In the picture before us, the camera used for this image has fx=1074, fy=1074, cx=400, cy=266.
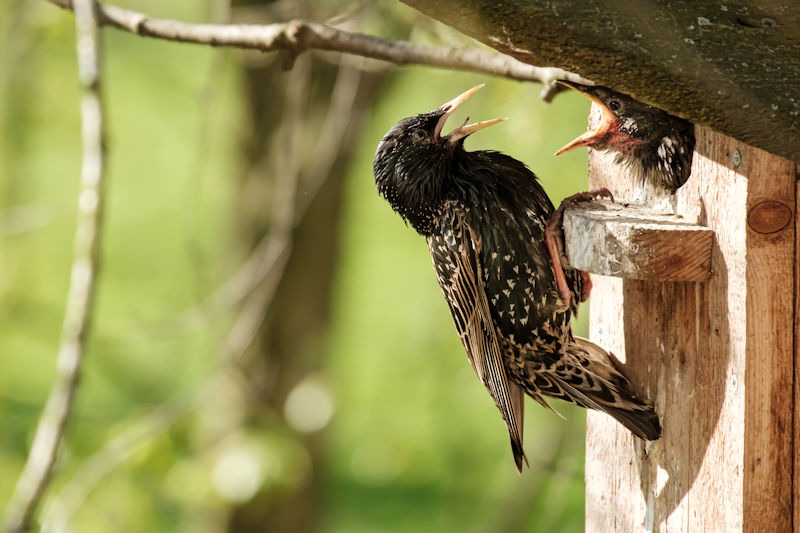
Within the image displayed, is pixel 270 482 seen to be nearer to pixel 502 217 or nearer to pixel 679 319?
pixel 502 217

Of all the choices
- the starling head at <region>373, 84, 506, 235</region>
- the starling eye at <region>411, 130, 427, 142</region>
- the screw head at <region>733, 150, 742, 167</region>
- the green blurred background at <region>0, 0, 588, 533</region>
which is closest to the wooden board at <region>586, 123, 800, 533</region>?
the screw head at <region>733, 150, 742, 167</region>

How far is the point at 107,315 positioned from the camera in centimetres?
1234

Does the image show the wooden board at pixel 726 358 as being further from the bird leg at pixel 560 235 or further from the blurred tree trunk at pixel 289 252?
the blurred tree trunk at pixel 289 252

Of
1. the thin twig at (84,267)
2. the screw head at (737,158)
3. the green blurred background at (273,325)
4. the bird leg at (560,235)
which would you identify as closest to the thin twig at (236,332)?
the green blurred background at (273,325)

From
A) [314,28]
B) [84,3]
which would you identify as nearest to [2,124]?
[84,3]

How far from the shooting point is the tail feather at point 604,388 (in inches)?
92.9

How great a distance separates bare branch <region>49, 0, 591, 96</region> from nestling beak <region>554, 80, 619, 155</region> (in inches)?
9.7

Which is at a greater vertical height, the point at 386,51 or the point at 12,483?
the point at 386,51

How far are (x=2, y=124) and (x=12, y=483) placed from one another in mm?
2574

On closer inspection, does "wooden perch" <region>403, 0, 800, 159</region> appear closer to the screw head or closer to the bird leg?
the screw head

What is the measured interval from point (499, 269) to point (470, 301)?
0.12m

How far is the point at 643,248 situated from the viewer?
2.08 m

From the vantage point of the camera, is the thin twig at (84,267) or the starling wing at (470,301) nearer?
the thin twig at (84,267)

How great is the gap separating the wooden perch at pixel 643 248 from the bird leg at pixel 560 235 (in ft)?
0.70
